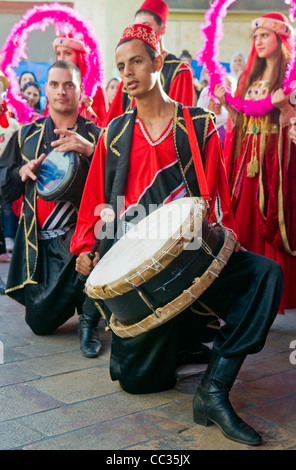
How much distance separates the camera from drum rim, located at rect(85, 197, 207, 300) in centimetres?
254

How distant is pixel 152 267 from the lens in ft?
8.39

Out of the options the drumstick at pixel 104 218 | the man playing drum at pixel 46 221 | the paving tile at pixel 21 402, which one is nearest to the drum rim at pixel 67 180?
the man playing drum at pixel 46 221

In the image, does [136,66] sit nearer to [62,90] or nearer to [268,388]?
[62,90]

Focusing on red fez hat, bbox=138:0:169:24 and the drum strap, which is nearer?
the drum strap

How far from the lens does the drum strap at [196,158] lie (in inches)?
118

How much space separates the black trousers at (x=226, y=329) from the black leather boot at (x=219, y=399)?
0.06 meters

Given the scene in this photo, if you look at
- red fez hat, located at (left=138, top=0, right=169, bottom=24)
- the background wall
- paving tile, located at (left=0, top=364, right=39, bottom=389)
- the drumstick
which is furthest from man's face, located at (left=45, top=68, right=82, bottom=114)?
the background wall

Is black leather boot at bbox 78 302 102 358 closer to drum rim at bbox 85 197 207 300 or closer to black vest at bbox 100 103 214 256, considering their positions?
black vest at bbox 100 103 214 256

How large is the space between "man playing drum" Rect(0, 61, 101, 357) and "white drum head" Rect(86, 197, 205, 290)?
1331 mm

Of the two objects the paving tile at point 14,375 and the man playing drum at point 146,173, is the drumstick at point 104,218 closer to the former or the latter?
the man playing drum at point 146,173

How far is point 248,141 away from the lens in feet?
15.8
